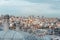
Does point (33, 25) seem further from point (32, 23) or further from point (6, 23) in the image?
point (6, 23)

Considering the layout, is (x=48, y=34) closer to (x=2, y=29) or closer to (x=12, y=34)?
(x=12, y=34)

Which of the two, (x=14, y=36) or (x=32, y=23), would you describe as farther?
(x=32, y=23)

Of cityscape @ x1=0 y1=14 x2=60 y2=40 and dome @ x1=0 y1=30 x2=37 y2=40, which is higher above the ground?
cityscape @ x1=0 y1=14 x2=60 y2=40

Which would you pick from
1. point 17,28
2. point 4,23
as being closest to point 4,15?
point 4,23

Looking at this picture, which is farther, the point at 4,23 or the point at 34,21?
the point at 34,21

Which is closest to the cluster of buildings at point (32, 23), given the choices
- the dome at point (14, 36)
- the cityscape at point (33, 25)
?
the cityscape at point (33, 25)

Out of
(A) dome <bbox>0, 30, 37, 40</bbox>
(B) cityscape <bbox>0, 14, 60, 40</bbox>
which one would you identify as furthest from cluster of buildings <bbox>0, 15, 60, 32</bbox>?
(A) dome <bbox>0, 30, 37, 40</bbox>

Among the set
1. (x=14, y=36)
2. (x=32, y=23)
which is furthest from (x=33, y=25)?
(x=14, y=36)

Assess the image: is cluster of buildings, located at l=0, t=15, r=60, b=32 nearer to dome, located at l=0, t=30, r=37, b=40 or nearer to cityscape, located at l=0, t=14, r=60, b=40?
cityscape, located at l=0, t=14, r=60, b=40

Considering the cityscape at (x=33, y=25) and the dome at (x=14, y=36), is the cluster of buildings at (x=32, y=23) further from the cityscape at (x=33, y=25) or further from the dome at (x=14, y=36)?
the dome at (x=14, y=36)

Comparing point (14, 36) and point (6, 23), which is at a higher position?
point (6, 23)

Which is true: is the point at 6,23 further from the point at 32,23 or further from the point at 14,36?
the point at 32,23
